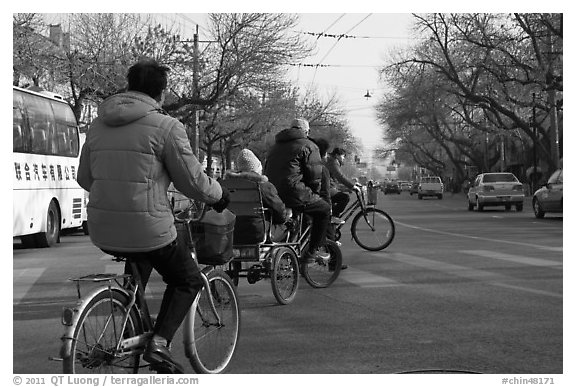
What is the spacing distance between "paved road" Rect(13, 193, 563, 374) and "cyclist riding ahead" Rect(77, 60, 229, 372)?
50.4 inches

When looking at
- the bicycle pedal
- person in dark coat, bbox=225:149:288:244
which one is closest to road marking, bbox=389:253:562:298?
person in dark coat, bbox=225:149:288:244

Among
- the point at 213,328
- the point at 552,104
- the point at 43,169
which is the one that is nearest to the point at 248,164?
the point at 213,328

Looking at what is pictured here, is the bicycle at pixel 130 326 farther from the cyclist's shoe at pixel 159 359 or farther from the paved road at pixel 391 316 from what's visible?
the paved road at pixel 391 316

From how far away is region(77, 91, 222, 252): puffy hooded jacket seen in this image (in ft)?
14.3

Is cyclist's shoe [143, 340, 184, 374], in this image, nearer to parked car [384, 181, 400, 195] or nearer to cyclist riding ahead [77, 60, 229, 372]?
cyclist riding ahead [77, 60, 229, 372]

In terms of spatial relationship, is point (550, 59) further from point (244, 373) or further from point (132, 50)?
point (244, 373)

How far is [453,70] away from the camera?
42281mm

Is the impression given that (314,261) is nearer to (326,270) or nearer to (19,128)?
(326,270)

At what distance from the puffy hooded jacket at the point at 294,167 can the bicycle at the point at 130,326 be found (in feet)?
10.7

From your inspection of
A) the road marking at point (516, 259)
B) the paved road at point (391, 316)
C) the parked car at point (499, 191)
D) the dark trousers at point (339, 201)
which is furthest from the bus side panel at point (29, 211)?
the parked car at point (499, 191)

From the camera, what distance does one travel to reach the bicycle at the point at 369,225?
13000 millimetres

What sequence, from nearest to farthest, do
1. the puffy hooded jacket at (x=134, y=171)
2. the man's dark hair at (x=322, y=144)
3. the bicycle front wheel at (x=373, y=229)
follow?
the puffy hooded jacket at (x=134, y=171) < the man's dark hair at (x=322, y=144) < the bicycle front wheel at (x=373, y=229)

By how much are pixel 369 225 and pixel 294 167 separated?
4.92 meters

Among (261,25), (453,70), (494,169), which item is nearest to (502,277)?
(261,25)
